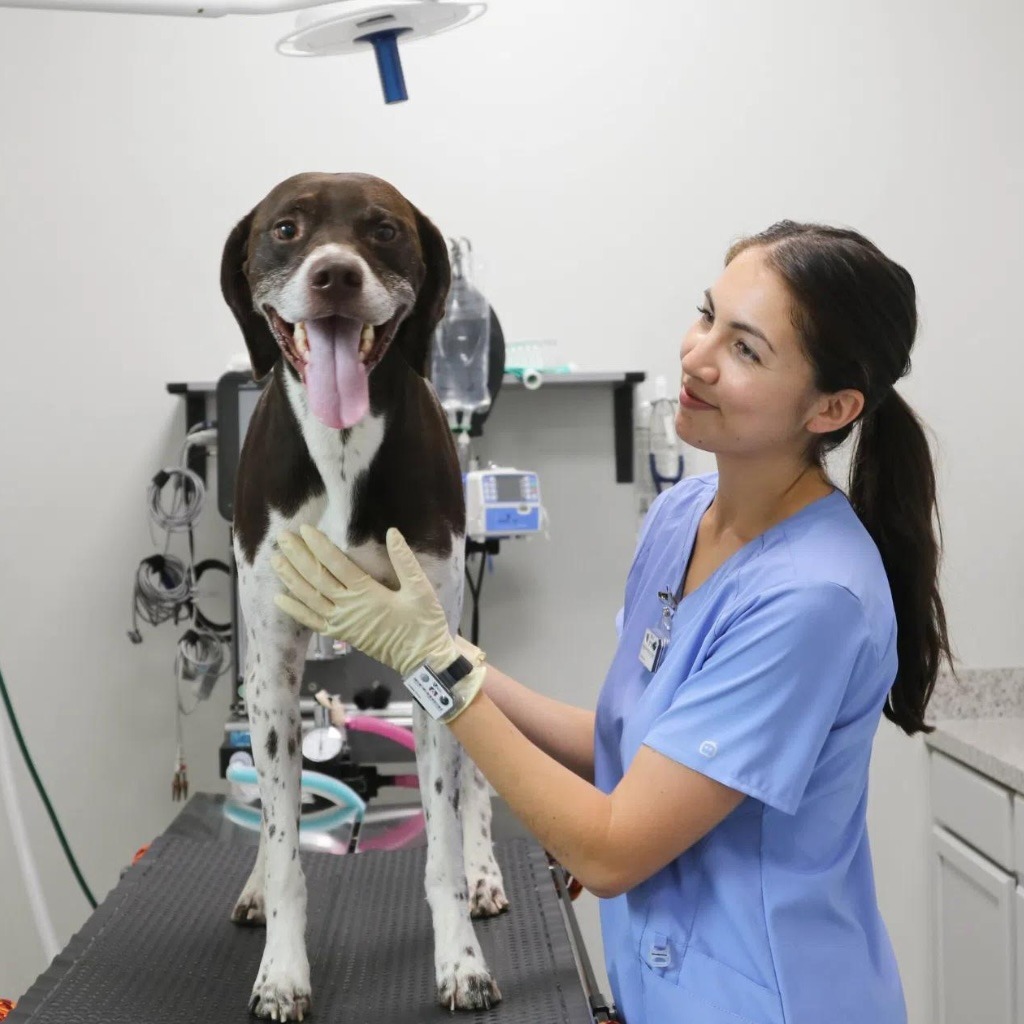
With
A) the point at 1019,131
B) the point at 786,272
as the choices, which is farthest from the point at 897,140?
the point at 786,272

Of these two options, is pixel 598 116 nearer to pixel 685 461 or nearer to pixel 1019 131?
pixel 685 461

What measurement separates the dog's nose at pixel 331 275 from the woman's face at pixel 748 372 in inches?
15.3

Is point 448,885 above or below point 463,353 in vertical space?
below

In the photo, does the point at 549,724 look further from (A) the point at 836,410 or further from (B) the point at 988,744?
(B) the point at 988,744

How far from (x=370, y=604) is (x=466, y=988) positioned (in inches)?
16.4

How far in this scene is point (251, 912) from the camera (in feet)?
4.77

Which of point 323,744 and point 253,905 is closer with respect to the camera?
point 253,905

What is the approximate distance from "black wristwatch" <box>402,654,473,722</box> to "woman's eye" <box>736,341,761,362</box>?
434 millimetres

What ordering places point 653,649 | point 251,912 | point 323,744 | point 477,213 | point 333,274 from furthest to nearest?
point 477,213 → point 323,744 → point 251,912 → point 653,649 → point 333,274

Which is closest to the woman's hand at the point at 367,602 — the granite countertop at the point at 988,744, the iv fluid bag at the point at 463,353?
the iv fluid bag at the point at 463,353

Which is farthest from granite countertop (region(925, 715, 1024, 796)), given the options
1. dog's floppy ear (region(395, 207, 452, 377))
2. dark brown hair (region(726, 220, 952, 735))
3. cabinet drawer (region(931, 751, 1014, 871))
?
dog's floppy ear (region(395, 207, 452, 377))

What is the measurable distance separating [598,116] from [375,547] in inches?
66.7

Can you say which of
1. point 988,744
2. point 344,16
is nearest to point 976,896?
point 988,744

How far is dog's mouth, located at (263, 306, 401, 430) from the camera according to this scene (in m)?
1.03
